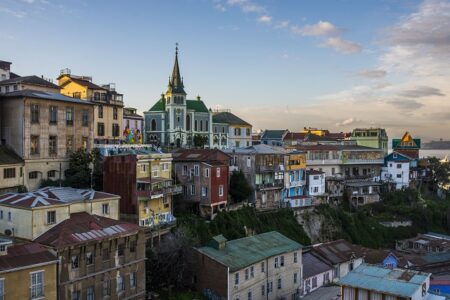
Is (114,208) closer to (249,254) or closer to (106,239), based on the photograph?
(106,239)

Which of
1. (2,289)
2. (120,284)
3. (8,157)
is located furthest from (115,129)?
(2,289)

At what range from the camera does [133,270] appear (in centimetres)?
3353

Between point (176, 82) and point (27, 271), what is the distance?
59.0 metres

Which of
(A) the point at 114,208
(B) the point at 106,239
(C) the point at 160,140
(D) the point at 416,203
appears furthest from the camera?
(C) the point at 160,140

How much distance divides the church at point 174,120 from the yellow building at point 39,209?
145 feet

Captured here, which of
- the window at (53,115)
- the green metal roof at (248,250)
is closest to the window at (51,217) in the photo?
the green metal roof at (248,250)

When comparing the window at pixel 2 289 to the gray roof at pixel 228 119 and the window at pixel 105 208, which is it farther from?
the gray roof at pixel 228 119

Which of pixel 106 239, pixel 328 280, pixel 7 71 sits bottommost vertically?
pixel 328 280

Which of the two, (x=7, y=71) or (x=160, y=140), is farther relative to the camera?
(x=160, y=140)

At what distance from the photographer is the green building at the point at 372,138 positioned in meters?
95.5

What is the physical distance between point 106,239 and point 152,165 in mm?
13035

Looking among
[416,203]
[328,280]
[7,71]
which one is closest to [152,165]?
[328,280]

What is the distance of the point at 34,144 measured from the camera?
42.7 m

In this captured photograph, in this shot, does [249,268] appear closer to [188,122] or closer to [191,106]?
[188,122]
